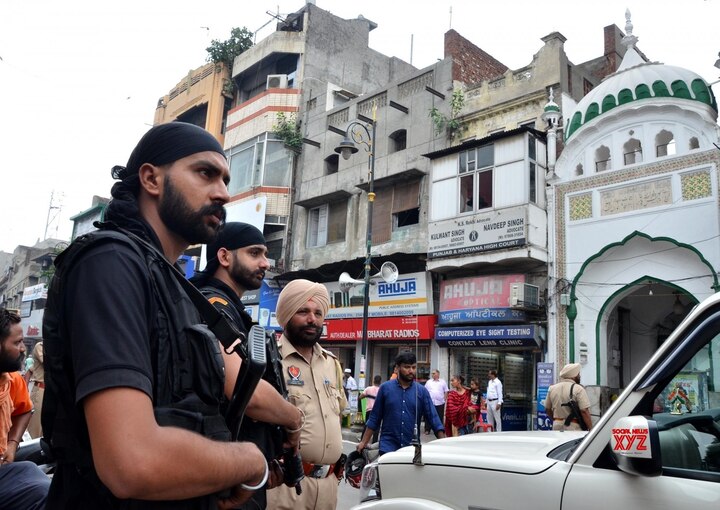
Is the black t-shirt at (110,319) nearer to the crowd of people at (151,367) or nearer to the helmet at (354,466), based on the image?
the crowd of people at (151,367)

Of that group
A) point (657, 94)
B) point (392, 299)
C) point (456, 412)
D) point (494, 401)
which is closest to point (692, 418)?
point (456, 412)

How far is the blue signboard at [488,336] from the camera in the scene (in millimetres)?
16250

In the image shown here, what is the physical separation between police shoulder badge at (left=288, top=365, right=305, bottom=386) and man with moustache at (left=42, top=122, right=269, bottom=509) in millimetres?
2061

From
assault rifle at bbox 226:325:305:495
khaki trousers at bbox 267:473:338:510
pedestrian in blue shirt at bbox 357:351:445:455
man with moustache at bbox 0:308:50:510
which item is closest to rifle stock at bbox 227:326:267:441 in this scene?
assault rifle at bbox 226:325:305:495

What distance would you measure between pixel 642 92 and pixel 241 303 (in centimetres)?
1509

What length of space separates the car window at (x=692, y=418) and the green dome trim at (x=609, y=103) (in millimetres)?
14818

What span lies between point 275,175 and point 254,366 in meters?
26.0

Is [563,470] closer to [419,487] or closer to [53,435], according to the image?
[419,487]

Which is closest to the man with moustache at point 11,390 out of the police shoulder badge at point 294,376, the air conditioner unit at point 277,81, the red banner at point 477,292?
the police shoulder badge at point 294,376

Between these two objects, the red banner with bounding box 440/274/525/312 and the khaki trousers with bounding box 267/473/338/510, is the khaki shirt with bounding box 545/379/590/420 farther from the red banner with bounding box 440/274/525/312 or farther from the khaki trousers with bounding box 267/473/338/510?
the red banner with bounding box 440/274/525/312

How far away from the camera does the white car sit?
2053 mm

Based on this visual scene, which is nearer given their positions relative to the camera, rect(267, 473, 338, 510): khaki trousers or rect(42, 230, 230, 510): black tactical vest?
rect(42, 230, 230, 510): black tactical vest

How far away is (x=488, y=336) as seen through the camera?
55.8 ft

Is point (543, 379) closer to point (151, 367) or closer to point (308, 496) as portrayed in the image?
point (308, 496)
